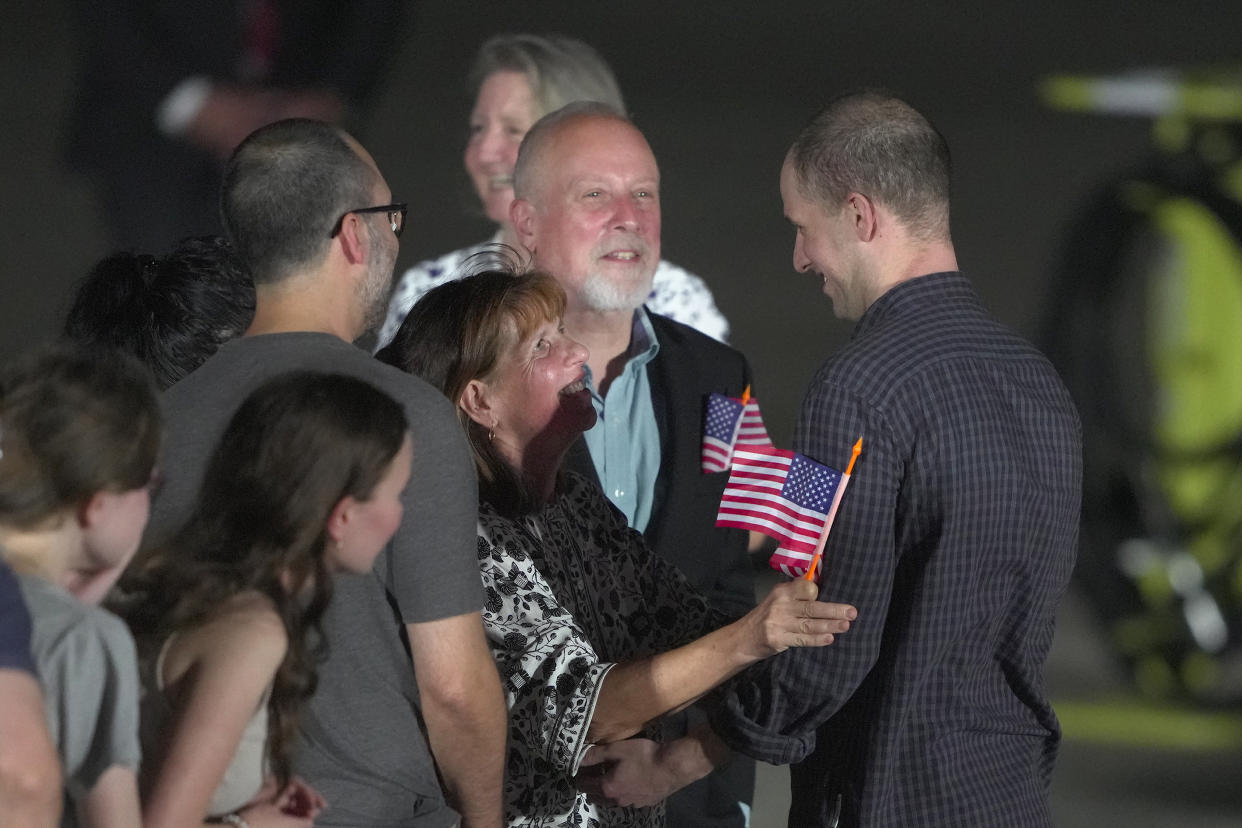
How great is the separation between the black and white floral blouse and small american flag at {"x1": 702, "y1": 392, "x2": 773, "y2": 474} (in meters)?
0.57

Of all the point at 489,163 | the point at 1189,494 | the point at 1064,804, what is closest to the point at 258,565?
the point at 489,163

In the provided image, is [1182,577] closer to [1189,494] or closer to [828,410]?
[1189,494]

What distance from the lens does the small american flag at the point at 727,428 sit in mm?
2953

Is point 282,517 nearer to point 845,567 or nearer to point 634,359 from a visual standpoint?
point 845,567

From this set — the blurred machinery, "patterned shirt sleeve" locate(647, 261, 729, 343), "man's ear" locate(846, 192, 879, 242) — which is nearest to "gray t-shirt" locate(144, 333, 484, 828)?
"man's ear" locate(846, 192, 879, 242)

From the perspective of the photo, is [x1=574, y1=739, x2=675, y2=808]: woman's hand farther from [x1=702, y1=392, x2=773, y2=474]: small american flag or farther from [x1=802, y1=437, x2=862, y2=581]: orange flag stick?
[x1=702, y1=392, x2=773, y2=474]: small american flag

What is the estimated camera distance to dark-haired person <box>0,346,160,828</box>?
140cm

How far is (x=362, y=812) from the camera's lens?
1.79 metres

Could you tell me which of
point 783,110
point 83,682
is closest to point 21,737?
point 83,682

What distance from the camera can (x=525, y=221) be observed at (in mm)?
3283

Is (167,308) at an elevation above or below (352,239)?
below

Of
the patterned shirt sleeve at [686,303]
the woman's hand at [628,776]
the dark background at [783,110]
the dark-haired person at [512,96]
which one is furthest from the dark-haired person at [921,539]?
the dark background at [783,110]

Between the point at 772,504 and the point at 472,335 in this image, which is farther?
the point at 472,335

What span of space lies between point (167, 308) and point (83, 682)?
105cm
